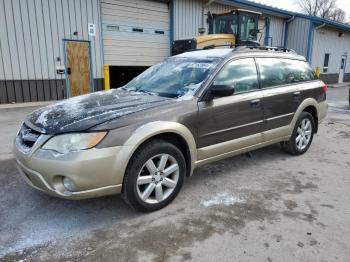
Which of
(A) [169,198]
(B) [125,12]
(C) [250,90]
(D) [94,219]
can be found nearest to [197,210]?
(A) [169,198]

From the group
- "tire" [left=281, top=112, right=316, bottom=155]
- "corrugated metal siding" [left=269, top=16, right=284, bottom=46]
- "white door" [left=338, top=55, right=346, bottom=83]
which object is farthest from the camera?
"white door" [left=338, top=55, right=346, bottom=83]

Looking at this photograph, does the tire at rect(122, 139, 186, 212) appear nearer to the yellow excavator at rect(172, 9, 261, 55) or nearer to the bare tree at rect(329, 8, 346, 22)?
the yellow excavator at rect(172, 9, 261, 55)

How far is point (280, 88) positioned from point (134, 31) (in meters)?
9.75

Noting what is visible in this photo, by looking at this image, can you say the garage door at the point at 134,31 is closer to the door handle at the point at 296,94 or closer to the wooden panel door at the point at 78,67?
the wooden panel door at the point at 78,67

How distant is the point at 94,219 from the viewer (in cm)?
306

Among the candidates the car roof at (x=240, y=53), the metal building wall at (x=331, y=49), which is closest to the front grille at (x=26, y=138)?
the car roof at (x=240, y=53)

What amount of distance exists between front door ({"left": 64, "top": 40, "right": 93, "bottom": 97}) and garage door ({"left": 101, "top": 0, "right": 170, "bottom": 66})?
3.23ft

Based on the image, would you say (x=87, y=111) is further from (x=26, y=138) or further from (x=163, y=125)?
(x=163, y=125)

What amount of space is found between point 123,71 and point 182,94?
34.7 ft

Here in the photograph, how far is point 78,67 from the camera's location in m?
11.3

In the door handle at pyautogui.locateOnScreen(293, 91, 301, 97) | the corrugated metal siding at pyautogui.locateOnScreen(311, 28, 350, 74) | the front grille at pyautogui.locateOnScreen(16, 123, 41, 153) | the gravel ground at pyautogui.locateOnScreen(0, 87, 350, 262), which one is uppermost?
the corrugated metal siding at pyautogui.locateOnScreen(311, 28, 350, 74)

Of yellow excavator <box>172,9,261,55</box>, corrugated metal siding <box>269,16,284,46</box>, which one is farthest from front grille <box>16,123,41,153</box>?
corrugated metal siding <box>269,16,284,46</box>

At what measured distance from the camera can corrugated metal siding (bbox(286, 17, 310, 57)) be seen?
19672 millimetres

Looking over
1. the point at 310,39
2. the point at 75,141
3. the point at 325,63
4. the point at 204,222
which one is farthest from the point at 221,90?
the point at 325,63
